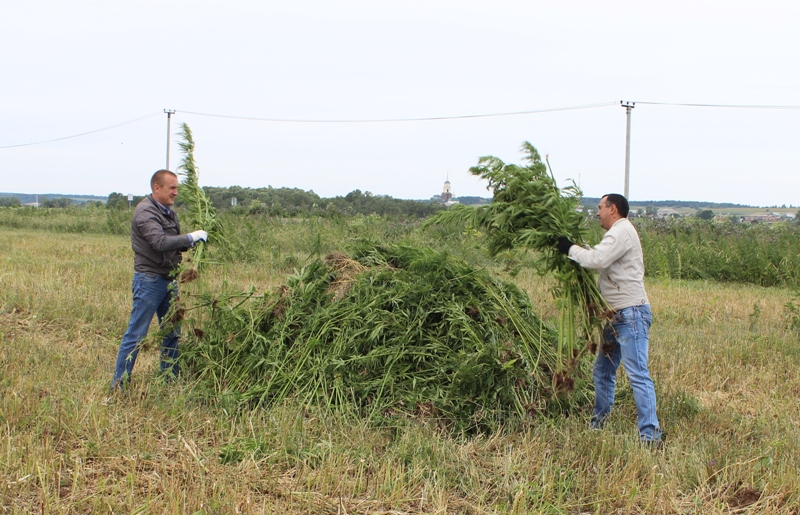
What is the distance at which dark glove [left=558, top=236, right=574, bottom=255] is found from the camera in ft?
16.5

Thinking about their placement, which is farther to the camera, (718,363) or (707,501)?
(718,363)

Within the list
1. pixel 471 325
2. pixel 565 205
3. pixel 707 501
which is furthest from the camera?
pixel 471 325

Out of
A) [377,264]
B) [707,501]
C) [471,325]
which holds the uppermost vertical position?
[377,264]

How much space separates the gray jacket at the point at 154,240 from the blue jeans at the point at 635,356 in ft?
12.4

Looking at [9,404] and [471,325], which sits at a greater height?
[471,325]

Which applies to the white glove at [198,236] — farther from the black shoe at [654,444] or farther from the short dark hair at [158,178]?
the black shoe at [654,444]

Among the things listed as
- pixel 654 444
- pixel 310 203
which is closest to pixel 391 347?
pixel 654 444

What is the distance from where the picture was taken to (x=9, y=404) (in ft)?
16.1

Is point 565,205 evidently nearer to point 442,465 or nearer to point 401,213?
point 442,465

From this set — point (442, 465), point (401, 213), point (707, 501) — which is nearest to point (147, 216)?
point (442, 465)

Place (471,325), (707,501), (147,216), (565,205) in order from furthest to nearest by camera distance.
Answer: (147,216) → (471,325) → (565,205) → (707,501)

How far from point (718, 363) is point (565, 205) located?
353 centimetres

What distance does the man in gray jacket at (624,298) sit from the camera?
5.00 metres

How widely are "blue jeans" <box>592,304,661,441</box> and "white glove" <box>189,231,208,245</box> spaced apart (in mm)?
3688
